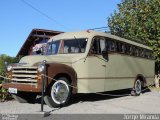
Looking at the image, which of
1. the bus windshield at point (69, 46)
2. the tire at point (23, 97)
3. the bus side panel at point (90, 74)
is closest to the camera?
the bus side panel at point (90, 74)

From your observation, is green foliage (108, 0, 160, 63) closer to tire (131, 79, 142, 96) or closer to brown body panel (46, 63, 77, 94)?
tire (131, 79, 142, 96)

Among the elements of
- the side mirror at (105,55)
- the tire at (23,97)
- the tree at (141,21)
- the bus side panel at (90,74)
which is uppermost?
the tree at (141,21)

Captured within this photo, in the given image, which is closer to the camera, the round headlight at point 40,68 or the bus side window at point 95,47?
the round headlight at point 40,68

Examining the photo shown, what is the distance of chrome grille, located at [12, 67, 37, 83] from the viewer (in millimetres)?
11250

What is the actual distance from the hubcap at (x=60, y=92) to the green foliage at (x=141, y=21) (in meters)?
12.1

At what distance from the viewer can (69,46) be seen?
13.2 metres

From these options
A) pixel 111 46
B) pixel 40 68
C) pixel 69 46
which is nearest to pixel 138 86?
pixel 111 46

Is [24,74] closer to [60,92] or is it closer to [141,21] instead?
[60,92]

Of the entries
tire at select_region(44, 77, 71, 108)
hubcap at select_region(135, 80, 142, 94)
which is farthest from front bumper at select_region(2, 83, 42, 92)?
hubcap at select_region(135, 80, 142, 94)

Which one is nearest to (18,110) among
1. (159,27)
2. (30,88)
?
(30,88)

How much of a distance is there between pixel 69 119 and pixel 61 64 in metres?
2.74

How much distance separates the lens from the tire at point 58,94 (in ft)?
37.3

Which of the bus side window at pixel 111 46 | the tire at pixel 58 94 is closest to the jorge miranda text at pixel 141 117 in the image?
the tire at pixel 58 94

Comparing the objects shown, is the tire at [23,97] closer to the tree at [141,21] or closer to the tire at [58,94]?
the tire at [58,94]
